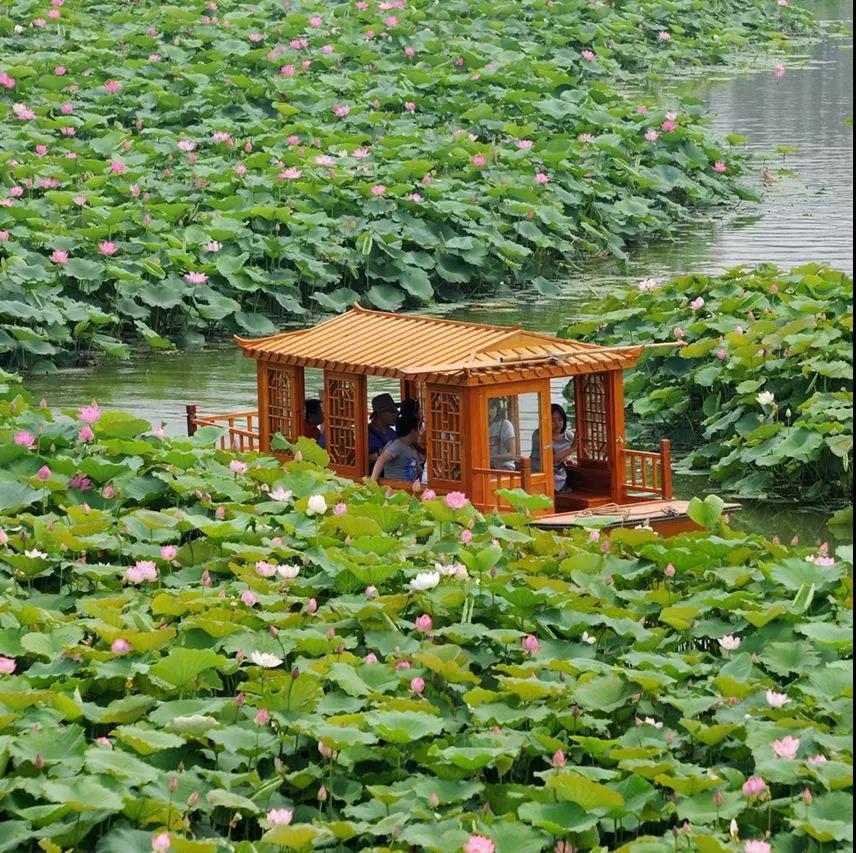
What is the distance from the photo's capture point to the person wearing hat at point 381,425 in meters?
10.6

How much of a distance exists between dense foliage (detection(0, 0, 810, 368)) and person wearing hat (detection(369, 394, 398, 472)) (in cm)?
422

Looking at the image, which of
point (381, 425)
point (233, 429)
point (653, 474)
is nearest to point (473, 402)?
point (381, 425)

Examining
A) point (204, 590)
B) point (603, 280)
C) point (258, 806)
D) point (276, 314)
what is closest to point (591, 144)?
point (603, 280)

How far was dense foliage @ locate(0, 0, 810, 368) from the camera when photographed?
15.3 meters

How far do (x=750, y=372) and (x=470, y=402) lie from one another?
274cm

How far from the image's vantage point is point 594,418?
35.0 feet

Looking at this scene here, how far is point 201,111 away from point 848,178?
20.6ft

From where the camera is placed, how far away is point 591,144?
750 inches

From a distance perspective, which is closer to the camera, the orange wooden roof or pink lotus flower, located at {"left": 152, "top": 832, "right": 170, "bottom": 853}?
pink lotus flower, located at {"left": 152, "top": 832, "right": 170, "bottom": 853}

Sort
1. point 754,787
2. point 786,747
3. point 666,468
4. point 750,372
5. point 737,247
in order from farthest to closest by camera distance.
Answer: point 737,247
point 750,372
point 666,468
point 786,747
point 754,787

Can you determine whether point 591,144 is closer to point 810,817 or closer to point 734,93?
point 734,93

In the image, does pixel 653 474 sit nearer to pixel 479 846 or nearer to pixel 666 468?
pixel 666 468

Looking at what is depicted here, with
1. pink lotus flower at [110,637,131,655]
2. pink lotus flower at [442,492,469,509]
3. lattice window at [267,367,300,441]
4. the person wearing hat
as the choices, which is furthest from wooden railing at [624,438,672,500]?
pink lotus flower at [110,637,131,655]

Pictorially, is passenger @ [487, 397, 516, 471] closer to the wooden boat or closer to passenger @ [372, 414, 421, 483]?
the wooden boat
